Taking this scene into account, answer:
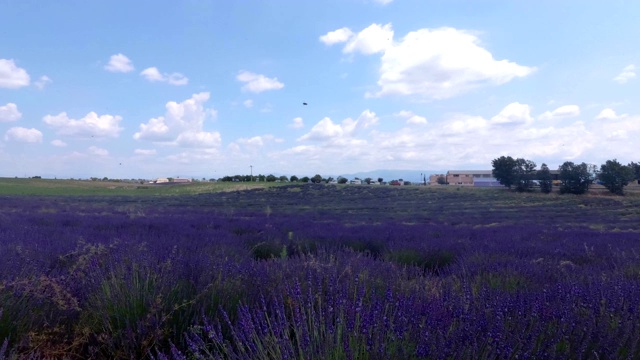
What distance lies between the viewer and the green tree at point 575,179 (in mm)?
48875

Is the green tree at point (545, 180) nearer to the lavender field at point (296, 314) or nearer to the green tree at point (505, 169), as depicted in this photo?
the green tree at point (505, 169)

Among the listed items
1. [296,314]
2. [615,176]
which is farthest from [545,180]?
[296,314]

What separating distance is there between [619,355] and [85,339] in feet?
8.98

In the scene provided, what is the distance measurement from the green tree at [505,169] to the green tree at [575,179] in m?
6.65

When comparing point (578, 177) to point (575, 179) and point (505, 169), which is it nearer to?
point (575, 179)

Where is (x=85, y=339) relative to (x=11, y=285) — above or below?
below

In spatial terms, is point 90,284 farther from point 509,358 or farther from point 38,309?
point 509,358

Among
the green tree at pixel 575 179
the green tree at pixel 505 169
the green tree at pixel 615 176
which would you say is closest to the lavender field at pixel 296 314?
the green tree at pixel 575 179

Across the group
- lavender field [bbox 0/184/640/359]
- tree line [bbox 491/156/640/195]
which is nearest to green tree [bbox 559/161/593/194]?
tree line [bbox 491/156/640/195]

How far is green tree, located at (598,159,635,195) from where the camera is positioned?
48.5 m

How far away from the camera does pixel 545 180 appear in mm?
51156

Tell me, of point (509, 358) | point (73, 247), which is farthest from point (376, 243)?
point (509, 358)

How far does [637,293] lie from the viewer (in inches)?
125

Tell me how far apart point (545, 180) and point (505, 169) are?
274 inches
